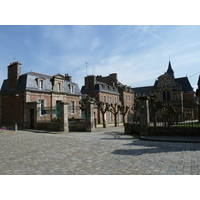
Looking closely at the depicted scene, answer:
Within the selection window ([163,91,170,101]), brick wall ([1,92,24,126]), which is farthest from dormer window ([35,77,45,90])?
window ([163,91,170,101])

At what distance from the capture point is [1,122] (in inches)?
906

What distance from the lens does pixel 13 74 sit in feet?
72.9

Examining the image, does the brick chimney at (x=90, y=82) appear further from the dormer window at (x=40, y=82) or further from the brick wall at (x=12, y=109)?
the brick wall at (x=12, y=109)

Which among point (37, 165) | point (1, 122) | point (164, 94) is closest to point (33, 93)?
point (1, 122)

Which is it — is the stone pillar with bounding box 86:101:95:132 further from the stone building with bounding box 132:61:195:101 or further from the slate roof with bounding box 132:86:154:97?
the slate roof with bounding box 132:86:154:97

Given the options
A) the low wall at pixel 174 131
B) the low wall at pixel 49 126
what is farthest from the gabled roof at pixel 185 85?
the low wall at pixel 49 126

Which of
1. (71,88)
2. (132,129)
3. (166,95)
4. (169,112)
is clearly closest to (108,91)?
(71,88)

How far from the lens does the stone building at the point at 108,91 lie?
31734mm

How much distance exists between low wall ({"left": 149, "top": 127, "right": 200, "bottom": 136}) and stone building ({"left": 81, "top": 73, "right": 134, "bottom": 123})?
67.0 ft

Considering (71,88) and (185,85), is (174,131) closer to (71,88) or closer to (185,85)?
(71,88)

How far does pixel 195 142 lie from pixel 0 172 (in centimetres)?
828

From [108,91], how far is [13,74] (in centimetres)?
1833

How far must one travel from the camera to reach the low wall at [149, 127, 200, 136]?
9891 millimetres

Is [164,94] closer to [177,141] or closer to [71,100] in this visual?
[71,100]
